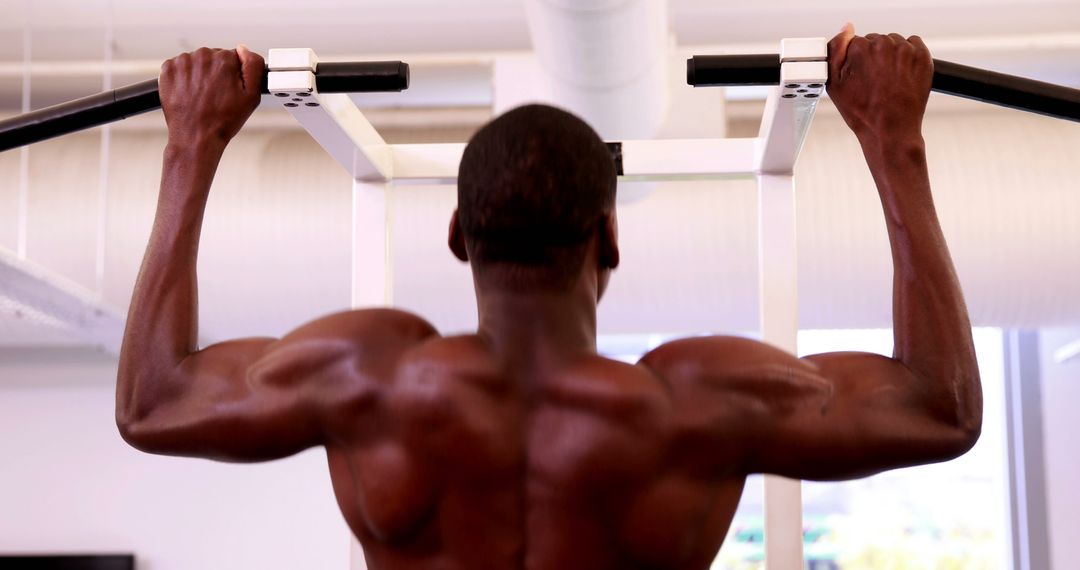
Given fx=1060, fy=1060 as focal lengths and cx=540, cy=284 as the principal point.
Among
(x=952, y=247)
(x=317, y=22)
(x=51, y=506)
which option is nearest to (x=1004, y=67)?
(x=952, y=247)

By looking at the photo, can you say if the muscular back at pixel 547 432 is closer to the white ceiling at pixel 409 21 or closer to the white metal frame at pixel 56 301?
the white metal frame at pixel 56 301

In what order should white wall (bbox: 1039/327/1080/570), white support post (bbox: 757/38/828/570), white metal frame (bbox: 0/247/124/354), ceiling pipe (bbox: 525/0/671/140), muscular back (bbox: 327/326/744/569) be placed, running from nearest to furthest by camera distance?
muscular back (bbox: 327/326/744/569) → white support post (bbox: 757/38/828/570) → ceiling pipe (bbox: 525/0/671/140) → white metal frame (bbox: 0/247/124/354) → white wall (bbox: 1039/327/1080/570)

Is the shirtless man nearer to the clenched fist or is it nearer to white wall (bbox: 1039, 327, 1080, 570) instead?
the clenched fist

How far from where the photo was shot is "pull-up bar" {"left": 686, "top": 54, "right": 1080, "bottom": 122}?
3.39 feet

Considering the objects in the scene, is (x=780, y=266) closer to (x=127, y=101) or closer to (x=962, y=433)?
(x=962, y=433)

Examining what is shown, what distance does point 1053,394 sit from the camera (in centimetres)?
446

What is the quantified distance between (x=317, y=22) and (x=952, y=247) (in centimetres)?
200

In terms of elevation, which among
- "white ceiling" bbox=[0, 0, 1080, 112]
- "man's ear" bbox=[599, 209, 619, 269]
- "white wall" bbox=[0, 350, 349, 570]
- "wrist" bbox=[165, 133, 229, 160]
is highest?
"white ceiling" bbox=[0, 0, 1080, 112]

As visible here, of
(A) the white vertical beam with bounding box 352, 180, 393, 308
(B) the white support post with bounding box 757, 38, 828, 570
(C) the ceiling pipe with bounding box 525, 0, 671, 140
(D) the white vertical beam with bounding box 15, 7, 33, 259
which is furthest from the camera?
(D) the white vertical beam with bounding box 15, 7, 33, 259

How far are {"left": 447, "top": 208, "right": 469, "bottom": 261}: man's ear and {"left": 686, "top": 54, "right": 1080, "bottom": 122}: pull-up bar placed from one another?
272 millimetres

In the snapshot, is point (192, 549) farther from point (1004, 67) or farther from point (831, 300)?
point (1004, 67)

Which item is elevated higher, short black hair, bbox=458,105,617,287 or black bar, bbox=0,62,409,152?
black bar, bbox=0,62,409,152

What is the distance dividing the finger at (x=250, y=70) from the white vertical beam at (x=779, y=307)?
67 cm

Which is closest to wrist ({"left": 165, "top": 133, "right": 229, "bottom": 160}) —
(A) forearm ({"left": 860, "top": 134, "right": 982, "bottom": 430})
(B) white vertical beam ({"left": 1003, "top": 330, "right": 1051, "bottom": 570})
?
(A) forearm ({"left": 860, "top": 134, "right": 982, "bottom": 430})
